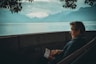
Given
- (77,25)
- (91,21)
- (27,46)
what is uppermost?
(77,25)

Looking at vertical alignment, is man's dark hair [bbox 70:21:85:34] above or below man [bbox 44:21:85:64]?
above

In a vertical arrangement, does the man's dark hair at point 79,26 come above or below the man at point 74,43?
above

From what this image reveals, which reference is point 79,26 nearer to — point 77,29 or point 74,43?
point 77,29

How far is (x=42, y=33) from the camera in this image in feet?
19.9

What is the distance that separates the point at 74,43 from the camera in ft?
10.3

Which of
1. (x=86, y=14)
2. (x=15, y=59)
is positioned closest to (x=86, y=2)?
(x=86, y=14)

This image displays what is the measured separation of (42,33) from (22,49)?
0.91 m

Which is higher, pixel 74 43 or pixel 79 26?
pixel 79 26

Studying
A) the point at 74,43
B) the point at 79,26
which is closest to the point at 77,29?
the point at 79,26

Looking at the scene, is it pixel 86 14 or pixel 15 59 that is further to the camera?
pixel 86 14

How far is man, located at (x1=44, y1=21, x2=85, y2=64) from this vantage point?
3.12 m

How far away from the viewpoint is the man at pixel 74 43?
10.2 feet

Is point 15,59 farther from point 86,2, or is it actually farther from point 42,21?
point 86,2

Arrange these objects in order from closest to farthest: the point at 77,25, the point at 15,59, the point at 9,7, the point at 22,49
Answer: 1. the point at 77,25
2. the point at 15,59
3. the point at 22,49
4. the point at 9,7
